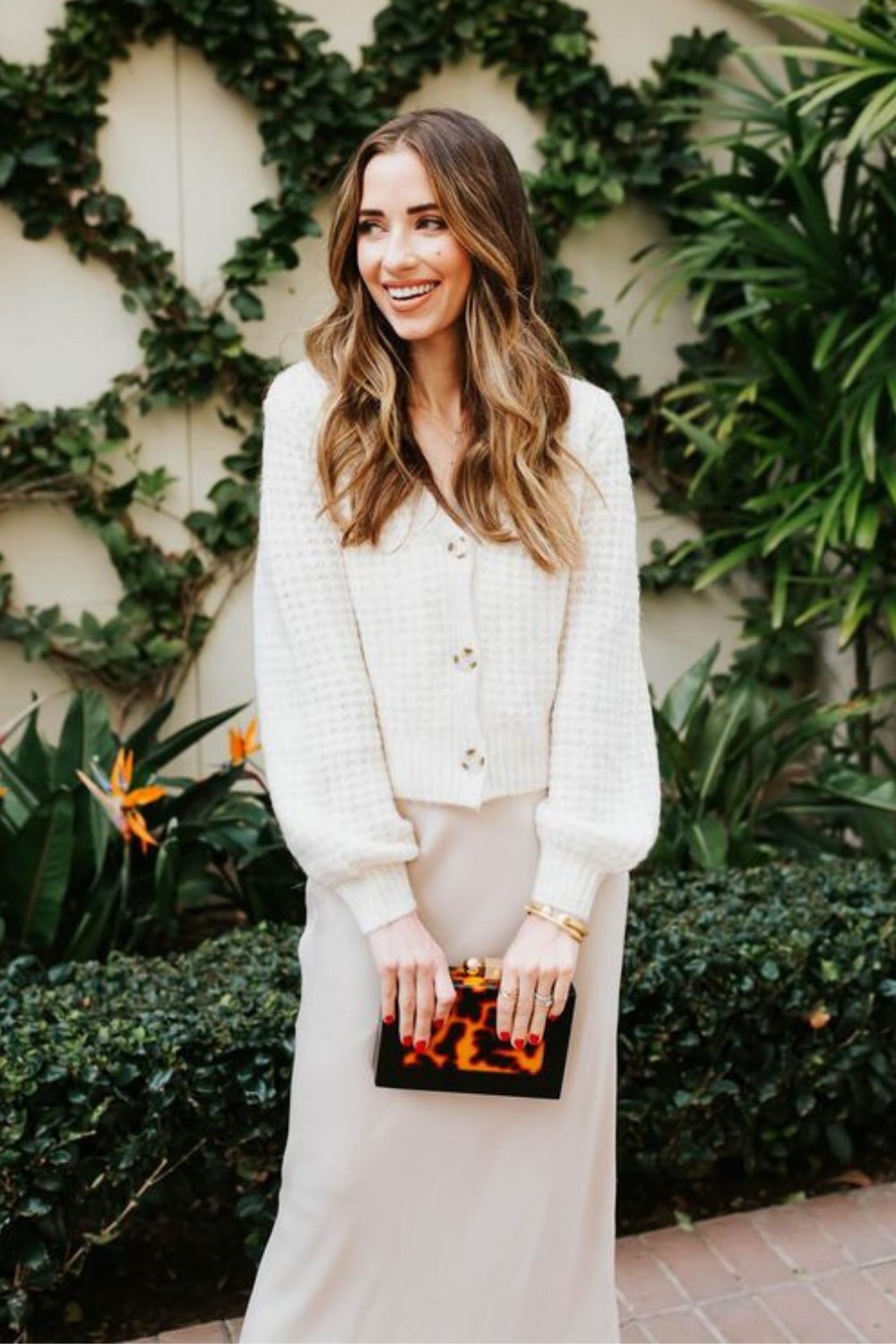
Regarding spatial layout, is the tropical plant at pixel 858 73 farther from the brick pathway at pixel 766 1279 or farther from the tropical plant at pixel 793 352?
the brick pathway at pixel 766 1279

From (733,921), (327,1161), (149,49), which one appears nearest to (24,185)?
(149,49)

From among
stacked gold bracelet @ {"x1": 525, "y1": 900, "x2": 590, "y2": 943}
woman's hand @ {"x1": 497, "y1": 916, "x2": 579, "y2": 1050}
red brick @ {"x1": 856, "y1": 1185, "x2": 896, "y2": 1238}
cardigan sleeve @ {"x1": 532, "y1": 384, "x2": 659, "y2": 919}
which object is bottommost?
red brick @ {"x1": 856, "y1": 1185, "x2": 896, "y2": 1238}

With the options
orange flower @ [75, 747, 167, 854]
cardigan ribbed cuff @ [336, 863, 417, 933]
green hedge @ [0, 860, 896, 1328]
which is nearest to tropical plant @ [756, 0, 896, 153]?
green hedge @ [0, 860, 896, 1328]

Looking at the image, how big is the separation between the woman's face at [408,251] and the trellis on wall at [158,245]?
2.29m

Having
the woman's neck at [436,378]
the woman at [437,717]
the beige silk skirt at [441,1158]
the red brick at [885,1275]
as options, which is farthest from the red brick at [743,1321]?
Result: the woman's neck at [436,378]

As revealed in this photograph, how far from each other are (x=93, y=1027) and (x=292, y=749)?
1.20m

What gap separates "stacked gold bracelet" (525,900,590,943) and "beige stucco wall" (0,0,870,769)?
2382 millimetres

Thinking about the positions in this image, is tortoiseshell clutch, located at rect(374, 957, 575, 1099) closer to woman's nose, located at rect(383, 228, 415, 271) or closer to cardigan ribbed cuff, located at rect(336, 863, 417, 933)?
cardigan ribbed cuff, located at rect(336, 863, 417, 933)

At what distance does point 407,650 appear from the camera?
2.03 meters

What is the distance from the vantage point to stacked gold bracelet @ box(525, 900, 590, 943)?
2.06 metres

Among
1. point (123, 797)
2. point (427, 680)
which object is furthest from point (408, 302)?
point (123, 797)

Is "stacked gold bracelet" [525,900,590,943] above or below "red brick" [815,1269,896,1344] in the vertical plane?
above

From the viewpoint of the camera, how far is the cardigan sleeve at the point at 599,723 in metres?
2.07

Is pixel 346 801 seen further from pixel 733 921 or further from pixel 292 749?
pixel 733 921
